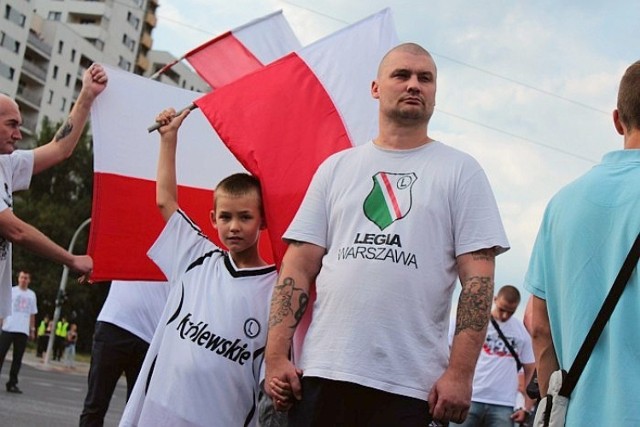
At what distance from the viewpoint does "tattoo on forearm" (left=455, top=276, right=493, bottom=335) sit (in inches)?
140

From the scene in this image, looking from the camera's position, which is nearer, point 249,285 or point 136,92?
point 249,285

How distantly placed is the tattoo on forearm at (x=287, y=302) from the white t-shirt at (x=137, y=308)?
325 cm

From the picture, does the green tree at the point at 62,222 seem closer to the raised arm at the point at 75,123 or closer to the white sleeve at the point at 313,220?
the raised arm at the point at 75,123

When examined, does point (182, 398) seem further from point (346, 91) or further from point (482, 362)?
point (482, 362)

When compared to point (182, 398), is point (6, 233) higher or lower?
higher

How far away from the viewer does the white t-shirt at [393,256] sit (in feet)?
11.6

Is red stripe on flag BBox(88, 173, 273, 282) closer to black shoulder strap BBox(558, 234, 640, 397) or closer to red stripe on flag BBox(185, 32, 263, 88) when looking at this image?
red stripe on flag BBox(185, 32, 263, 88)

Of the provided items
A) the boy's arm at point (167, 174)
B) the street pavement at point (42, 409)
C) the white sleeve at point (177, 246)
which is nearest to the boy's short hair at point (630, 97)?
the white sleeve at point (177, 246)

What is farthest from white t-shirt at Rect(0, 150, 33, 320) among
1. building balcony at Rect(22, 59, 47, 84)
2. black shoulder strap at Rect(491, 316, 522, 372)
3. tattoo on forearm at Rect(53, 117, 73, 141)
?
building balcony at Rect(22, 59, 47, 84)

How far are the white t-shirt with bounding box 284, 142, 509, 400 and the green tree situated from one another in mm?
46840

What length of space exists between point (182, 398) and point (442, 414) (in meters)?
1.37

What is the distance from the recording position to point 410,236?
12.0 ft

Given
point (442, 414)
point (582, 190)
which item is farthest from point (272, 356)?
point (582, 190)

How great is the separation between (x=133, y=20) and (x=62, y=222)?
4291cm
